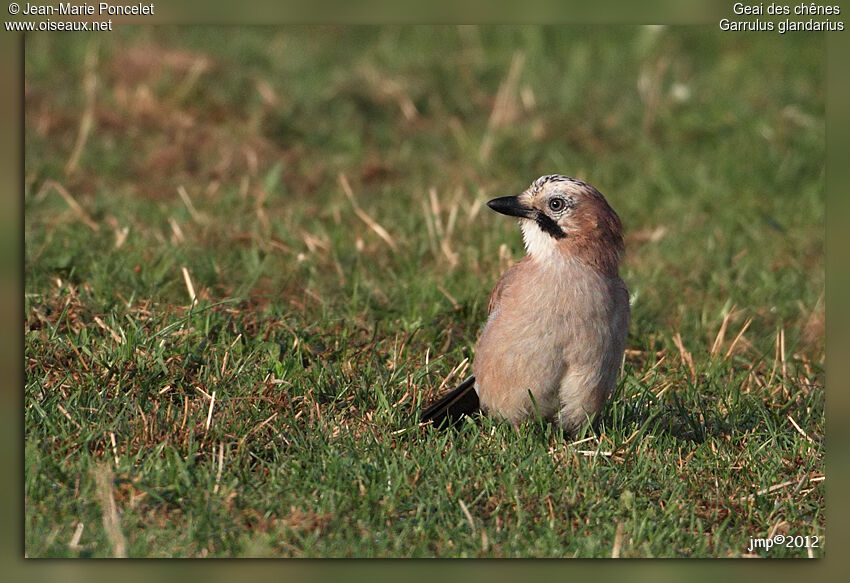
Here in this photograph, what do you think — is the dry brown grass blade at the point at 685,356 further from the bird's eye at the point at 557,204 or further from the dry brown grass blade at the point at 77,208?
the dry brown grass blade at the point at 77,208

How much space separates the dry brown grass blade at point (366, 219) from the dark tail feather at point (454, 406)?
1758 millimetres

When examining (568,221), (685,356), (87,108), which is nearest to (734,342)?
(685,356)

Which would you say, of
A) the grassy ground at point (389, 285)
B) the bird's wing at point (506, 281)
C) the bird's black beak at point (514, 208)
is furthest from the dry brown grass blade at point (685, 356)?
the bird's black beak at point (514, 208)

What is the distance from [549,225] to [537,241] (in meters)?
0.09

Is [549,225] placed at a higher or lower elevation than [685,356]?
higher

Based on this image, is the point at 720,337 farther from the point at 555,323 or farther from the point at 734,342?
the point at 555,323

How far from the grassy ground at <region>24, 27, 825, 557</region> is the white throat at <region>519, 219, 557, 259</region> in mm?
710

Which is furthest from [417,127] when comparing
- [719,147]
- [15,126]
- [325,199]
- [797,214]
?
[15,126]

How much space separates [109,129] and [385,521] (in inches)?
202

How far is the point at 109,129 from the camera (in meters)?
8.66

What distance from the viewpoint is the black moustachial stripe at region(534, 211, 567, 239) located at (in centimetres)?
529

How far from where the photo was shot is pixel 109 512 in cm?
422

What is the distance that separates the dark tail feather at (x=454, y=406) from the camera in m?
5.25

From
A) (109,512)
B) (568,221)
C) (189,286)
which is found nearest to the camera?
(109,512)
